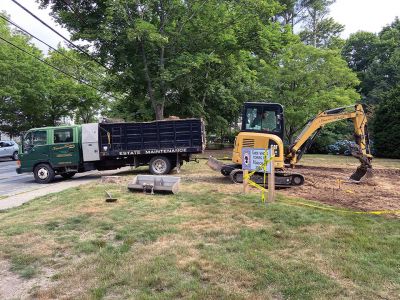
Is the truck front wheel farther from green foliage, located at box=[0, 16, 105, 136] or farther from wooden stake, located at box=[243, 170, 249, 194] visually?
green foliage, located at box=[0, 16, 105, 136]

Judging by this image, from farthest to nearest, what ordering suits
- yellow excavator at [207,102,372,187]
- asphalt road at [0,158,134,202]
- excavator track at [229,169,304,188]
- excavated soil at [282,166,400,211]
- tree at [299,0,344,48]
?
tree at [299,0,344,48] < asphalt road at [0,158,134,202] < yellow excavator at [207,102,372,187] < excavator track at [229,169,304,188] < excavated soil at [282,166,400,211]

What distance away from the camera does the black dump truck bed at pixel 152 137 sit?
16109mm

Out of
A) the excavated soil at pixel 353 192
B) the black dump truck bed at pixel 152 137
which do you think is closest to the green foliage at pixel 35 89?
the black dump truck bed at pixel 152 137

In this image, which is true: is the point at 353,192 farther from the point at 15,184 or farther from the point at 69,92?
the point at 69,92

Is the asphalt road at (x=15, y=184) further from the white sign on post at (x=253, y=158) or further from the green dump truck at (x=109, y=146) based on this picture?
the white sign on post at (x=253, y=158)

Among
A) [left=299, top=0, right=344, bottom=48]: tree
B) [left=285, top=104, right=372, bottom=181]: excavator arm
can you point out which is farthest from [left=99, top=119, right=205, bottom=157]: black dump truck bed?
[left=299, top=0, right=344, bottom=48]: tree

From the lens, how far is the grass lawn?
442cm

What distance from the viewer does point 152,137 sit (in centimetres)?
1619

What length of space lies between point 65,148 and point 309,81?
52.1ft

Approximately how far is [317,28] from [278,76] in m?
24.8

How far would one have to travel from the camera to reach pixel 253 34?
2366cm

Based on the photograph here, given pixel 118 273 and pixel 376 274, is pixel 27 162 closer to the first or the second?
pixel 118 273

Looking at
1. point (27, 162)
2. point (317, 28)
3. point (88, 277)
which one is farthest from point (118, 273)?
point (317, 28)

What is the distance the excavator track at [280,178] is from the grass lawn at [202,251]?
3332mm
